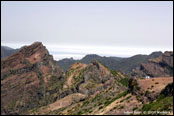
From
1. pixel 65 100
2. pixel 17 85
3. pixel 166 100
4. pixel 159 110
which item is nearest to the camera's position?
pixel 159 110

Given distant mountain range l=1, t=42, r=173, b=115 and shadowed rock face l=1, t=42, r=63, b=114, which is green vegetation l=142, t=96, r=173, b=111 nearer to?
distant mountain range l=1, t=42, r=173, b=115

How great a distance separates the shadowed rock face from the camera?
107 m

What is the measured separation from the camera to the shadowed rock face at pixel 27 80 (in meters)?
107

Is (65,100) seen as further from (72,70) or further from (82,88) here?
(72,70)

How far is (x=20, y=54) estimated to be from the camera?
397ft

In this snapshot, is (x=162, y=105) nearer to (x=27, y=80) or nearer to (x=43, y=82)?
(x=43, y=82)

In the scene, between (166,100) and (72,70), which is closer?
(166,100)

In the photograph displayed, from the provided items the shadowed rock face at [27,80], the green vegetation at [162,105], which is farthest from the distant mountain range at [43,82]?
the green vegetation at [162,105]

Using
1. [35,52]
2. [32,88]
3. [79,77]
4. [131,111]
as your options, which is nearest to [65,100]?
[79,77]

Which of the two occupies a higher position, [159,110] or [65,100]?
[159,110]

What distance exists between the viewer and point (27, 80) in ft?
372

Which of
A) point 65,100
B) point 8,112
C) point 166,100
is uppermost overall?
point 166,100

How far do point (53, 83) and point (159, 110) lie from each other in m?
80.9

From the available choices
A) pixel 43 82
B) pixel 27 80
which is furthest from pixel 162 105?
pixel 27 80
